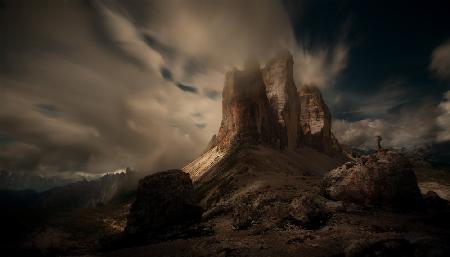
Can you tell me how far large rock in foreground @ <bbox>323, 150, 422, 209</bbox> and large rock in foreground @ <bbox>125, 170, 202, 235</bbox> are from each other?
2494cm

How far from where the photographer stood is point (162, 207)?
50594 mm

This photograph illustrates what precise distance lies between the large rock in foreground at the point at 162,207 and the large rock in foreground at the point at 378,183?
24.9 meters

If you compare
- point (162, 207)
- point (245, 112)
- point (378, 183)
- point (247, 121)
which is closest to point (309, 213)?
point (378, 183)

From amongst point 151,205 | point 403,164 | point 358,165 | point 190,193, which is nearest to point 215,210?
point 190,193

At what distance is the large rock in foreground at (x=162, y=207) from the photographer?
49.1m

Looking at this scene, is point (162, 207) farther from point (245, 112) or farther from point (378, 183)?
point (245, 112)

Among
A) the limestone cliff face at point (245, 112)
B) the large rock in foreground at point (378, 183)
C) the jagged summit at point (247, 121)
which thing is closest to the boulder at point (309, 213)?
the large rock in foreground at point (378, 183)

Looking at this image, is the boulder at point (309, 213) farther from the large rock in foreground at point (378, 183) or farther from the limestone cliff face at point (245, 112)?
the limestone cliff face at point (245, 112)

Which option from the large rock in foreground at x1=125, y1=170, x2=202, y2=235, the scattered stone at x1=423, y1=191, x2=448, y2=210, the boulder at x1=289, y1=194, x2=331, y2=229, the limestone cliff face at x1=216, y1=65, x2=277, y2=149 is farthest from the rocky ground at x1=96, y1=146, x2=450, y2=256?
A: the limestone cliff face at x1=216, y1=65, x2=277, y2=149

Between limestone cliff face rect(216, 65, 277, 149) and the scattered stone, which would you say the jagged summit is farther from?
the scattered stone

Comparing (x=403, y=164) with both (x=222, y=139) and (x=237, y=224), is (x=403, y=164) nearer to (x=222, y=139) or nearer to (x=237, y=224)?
(x=237, y=224)

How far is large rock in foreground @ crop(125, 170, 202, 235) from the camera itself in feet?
161

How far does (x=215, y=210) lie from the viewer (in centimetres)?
5188

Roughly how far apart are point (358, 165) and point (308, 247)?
23.7 meters
